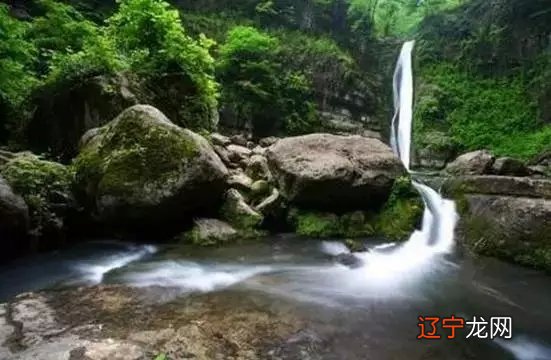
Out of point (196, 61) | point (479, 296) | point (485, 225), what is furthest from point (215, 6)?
point (479, 296)

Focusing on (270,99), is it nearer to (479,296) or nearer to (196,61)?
(196,61)

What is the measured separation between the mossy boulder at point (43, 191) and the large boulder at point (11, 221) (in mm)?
235

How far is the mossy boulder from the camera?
5.89 m

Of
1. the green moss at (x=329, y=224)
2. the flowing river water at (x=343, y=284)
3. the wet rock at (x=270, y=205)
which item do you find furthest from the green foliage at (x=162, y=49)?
the flowing river water at (x=343, y=284)

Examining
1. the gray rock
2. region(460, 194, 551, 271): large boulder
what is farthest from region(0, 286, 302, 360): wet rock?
the gray rock

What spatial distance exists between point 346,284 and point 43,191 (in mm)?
4548

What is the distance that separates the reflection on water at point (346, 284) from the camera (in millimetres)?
3637

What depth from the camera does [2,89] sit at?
8.36m

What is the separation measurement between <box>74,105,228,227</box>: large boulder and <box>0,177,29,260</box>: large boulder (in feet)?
3.51

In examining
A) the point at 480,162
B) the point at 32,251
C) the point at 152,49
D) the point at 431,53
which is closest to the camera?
the point at 32,251

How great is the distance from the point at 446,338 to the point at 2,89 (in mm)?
8928

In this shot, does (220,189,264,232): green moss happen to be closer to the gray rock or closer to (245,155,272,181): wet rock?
(245,155,272,181): wet rock

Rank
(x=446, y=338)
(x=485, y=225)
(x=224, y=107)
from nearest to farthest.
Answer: (x=446, y=338) → (x=485, y=225) → (x=224, y=107)

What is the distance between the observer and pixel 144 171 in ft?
20.5
